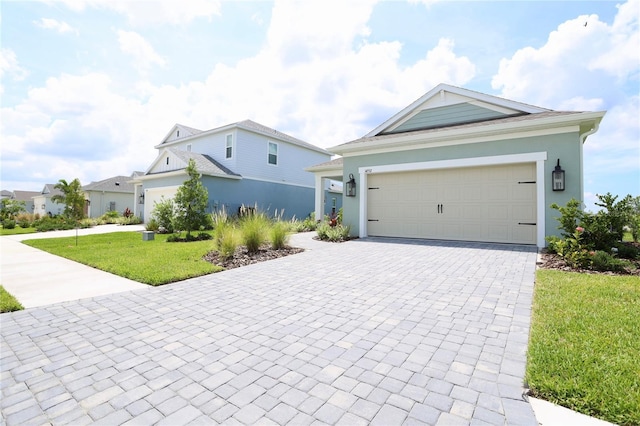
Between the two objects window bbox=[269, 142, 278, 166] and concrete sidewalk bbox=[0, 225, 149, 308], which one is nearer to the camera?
concrete sidewalk bbox=[0, 225, 149, 308]

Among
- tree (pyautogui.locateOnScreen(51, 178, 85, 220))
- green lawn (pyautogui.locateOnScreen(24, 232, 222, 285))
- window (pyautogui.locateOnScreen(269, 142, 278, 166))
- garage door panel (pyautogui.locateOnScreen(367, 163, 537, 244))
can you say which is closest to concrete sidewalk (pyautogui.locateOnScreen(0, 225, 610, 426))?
green lawn (pyautogui.locateOnScreen(24, 232, 222, 285))

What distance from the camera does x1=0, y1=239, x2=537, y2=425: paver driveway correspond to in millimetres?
2053

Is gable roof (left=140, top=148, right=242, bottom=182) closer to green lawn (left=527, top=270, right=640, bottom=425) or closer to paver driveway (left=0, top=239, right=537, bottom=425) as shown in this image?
paver driveway (left=0, top=239, right=537, bottom=425)

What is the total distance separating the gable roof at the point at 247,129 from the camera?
60.1ft

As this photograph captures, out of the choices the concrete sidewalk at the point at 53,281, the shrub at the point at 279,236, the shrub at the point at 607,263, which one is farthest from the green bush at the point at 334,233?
the shrub at the point at 607,263

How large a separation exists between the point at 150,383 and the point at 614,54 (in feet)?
39.1

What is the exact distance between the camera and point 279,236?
843 cm

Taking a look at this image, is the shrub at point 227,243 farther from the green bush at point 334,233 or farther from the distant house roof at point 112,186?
the distant house roof at point 112,186

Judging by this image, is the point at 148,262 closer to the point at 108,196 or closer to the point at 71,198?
the point at 71,198

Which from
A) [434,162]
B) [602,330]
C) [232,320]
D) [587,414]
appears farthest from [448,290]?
[434,162]

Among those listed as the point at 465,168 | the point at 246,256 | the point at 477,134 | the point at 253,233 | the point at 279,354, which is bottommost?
the point at 279,354

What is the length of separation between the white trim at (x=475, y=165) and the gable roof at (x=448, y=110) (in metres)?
1.64

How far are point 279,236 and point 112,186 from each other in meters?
28.2

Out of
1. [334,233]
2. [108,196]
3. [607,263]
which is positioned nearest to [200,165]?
[334,233]
